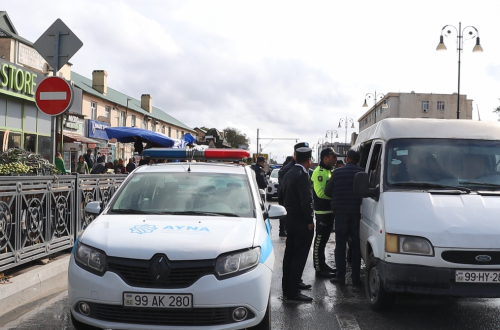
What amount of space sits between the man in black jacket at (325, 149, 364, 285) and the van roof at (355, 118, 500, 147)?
867 mm

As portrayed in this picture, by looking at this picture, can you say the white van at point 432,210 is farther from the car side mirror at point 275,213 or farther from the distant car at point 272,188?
the distant car at point 272,188

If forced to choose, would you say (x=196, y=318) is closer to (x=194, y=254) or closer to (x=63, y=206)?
(x=194, y=254)

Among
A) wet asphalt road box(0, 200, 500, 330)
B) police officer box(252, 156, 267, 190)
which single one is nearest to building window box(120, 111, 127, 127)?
police officer box(252, 156, 267, 190)

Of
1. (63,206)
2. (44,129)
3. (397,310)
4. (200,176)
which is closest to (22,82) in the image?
(44,129)

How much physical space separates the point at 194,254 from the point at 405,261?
88.7 inches

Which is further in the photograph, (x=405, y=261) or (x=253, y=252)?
(x=405, y=261)

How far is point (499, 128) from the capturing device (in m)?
6.34

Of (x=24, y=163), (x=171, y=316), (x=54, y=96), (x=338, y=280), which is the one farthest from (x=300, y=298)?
(x=24, y=163)

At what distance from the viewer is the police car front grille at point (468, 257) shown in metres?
4.95

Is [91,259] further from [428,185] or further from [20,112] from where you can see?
[20,112]

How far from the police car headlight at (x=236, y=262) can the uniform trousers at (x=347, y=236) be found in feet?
9.91

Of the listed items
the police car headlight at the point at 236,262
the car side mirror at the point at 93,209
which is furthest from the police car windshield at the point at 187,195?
the police car headlight at the point at 236,262

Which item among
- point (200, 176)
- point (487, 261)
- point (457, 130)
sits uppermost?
point (457, 130)

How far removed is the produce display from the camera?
721 cm
